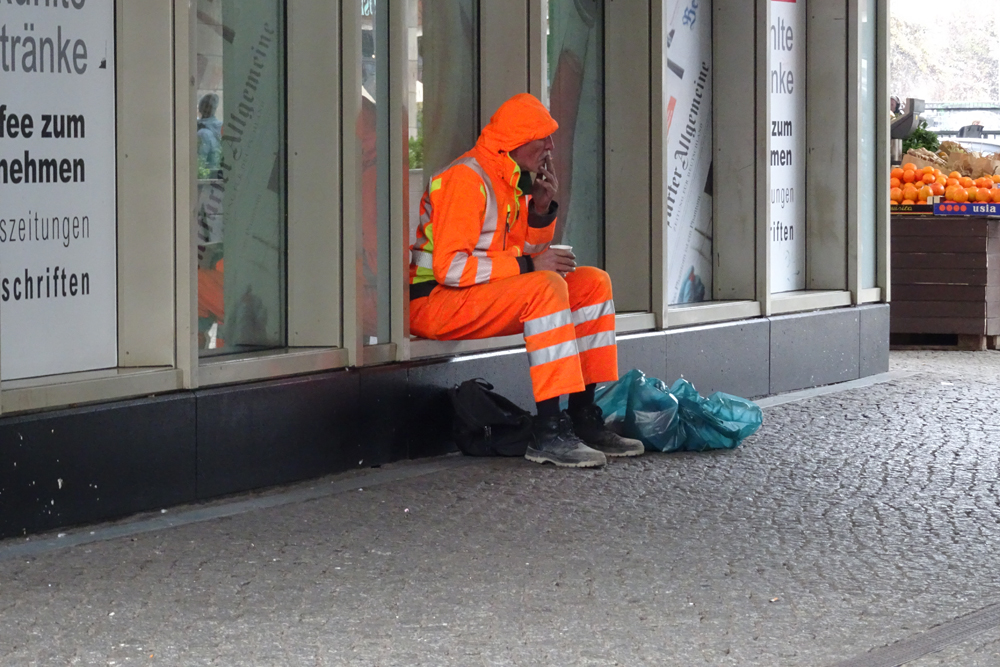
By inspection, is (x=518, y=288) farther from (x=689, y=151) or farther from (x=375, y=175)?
(x=689, y=151)

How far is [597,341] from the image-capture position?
607 cm

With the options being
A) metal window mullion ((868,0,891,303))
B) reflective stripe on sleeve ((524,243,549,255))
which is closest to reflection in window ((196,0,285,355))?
reflective stripe on sleeve ((524,243,549,255))

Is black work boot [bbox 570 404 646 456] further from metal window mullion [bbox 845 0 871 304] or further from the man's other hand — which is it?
metal window mullion [bbox 845 0 871 304]

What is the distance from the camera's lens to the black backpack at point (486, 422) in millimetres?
6016

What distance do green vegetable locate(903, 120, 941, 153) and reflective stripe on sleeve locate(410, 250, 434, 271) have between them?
797cm

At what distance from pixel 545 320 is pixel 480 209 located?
52 centimetres

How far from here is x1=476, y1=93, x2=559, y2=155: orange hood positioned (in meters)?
5.99

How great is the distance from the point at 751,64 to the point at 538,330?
310 cm

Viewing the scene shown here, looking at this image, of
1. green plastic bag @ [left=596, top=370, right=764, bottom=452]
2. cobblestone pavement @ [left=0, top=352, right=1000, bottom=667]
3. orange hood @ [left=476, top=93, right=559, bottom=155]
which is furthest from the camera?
green plastic bag @ [left=596, top=370, right=764, bottom=452]

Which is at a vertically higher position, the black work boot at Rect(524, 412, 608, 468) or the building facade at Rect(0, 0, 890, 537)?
the building facade at Rect(0, 0, 890, 537)

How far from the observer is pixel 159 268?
200 inches

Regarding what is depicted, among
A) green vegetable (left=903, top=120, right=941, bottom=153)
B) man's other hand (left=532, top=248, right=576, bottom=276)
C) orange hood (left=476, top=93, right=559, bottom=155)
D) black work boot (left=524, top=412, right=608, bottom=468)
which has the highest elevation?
green vegetable (left=903, top=120, right=941, bottom=153)

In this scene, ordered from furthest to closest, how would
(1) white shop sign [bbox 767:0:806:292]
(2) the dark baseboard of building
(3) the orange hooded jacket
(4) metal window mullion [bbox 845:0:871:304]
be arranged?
1. (4) metal window mullion [bbox 845:0:871:304]
2. (1) white shop sign [bbox 767:0:806:292]
3. (3) the orange hooded jacket
4. (2) the dark baseboard of building

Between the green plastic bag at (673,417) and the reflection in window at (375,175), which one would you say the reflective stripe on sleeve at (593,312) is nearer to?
the green plastic bag at (673,417)
